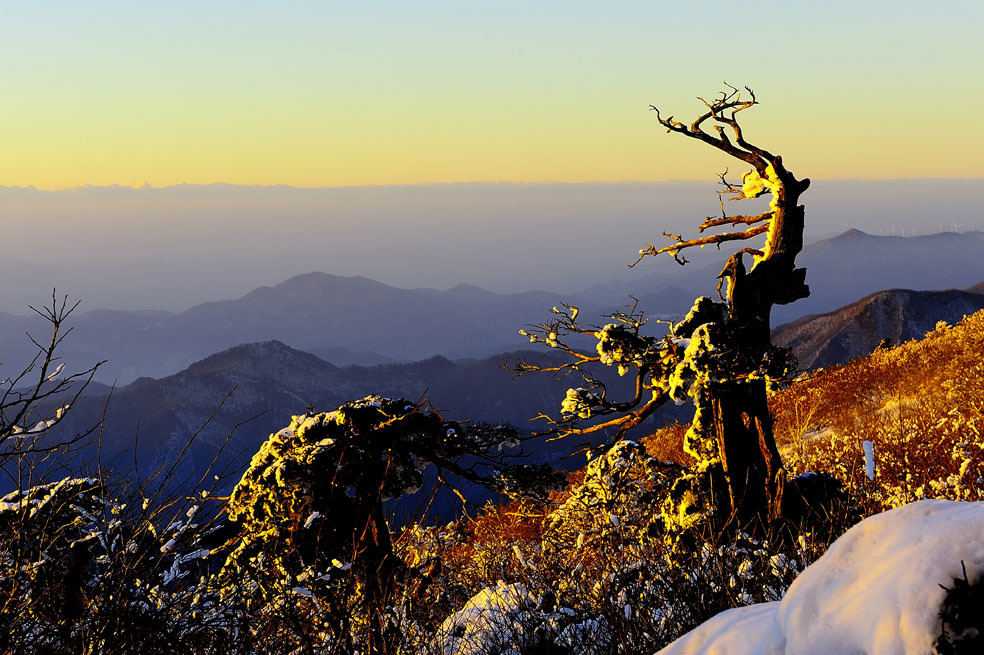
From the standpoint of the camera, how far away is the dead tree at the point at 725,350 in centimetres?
879

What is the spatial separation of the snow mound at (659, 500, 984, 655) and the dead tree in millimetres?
6319

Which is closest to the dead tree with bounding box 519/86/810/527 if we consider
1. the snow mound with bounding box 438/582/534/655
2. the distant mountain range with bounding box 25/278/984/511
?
the snow mound with bounding box 438/582/534/655

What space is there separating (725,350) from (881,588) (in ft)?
21.7

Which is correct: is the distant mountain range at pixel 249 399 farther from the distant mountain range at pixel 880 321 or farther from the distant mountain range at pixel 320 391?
the distant mountain range at pixel 880 321

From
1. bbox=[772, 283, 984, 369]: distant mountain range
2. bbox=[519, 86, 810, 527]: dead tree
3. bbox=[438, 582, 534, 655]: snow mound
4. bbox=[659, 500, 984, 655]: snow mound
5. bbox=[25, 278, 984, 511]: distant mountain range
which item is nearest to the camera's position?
bbox=[659, 500, 984, 655]: snow mound

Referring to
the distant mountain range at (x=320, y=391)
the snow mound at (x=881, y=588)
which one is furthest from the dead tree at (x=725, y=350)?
the distant mountain range at (x=320, y=391)

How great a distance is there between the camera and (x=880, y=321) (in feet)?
401

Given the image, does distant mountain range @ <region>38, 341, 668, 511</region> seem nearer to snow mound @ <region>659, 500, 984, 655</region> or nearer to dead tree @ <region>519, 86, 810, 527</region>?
dead tree @ <region>519, 86, 810, 527</region>

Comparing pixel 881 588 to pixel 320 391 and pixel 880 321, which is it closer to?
pixel 880 321

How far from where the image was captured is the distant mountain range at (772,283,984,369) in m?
116

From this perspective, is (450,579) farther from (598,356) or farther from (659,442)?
(659,442)

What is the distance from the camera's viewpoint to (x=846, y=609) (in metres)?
2.08

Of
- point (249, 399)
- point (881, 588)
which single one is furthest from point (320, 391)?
point (881, 588)

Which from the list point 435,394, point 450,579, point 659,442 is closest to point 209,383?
point 435,394
